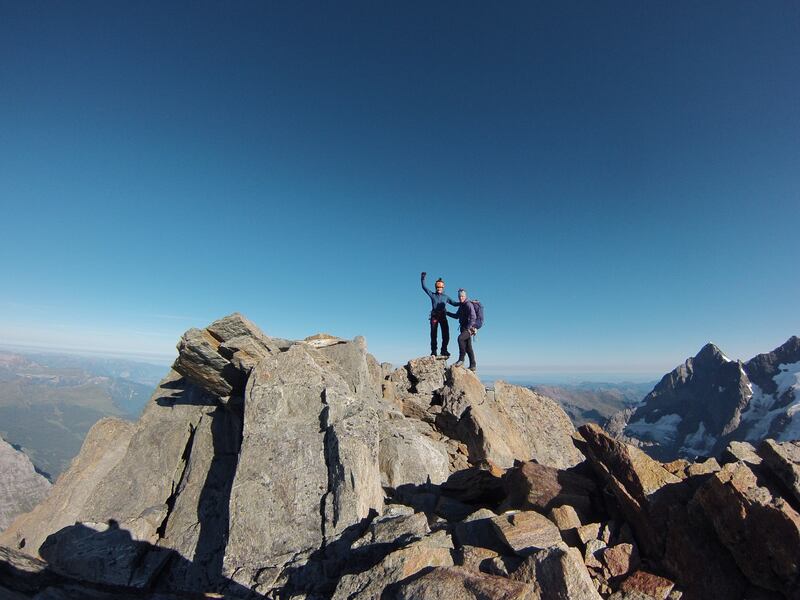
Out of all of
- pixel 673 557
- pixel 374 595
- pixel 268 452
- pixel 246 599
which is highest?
pixel 268 452

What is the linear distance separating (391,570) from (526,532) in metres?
3.50

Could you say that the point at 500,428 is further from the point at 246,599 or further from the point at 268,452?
the point at 246,599

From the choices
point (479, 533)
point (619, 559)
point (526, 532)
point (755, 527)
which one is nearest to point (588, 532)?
point (619, 559)

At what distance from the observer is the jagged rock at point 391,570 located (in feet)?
28.6

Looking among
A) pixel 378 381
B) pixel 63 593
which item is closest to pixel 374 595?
pixel 63 593

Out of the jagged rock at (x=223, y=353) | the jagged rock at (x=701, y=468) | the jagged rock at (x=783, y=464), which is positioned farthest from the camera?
the jagged rock at (x=223, y=353)

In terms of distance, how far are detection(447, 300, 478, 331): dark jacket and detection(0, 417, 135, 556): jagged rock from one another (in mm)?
20219

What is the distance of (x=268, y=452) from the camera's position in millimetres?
Result: 13844

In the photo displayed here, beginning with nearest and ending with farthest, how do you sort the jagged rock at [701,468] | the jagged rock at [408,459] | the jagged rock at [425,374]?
the jagged rock at [701,468], the jagged rock at [408,459], the jagged rock at [425,374]

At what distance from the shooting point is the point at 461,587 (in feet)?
26.1

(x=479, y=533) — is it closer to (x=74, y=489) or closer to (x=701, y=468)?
(x=701, y=468)

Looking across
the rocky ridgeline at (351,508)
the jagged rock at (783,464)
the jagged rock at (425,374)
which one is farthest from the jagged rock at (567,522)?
the jagged rock at (425,374)

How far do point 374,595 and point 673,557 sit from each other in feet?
23.7

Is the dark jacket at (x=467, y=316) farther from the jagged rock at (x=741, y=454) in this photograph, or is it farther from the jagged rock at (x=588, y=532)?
the jagged rock at (x=588, y=532)
